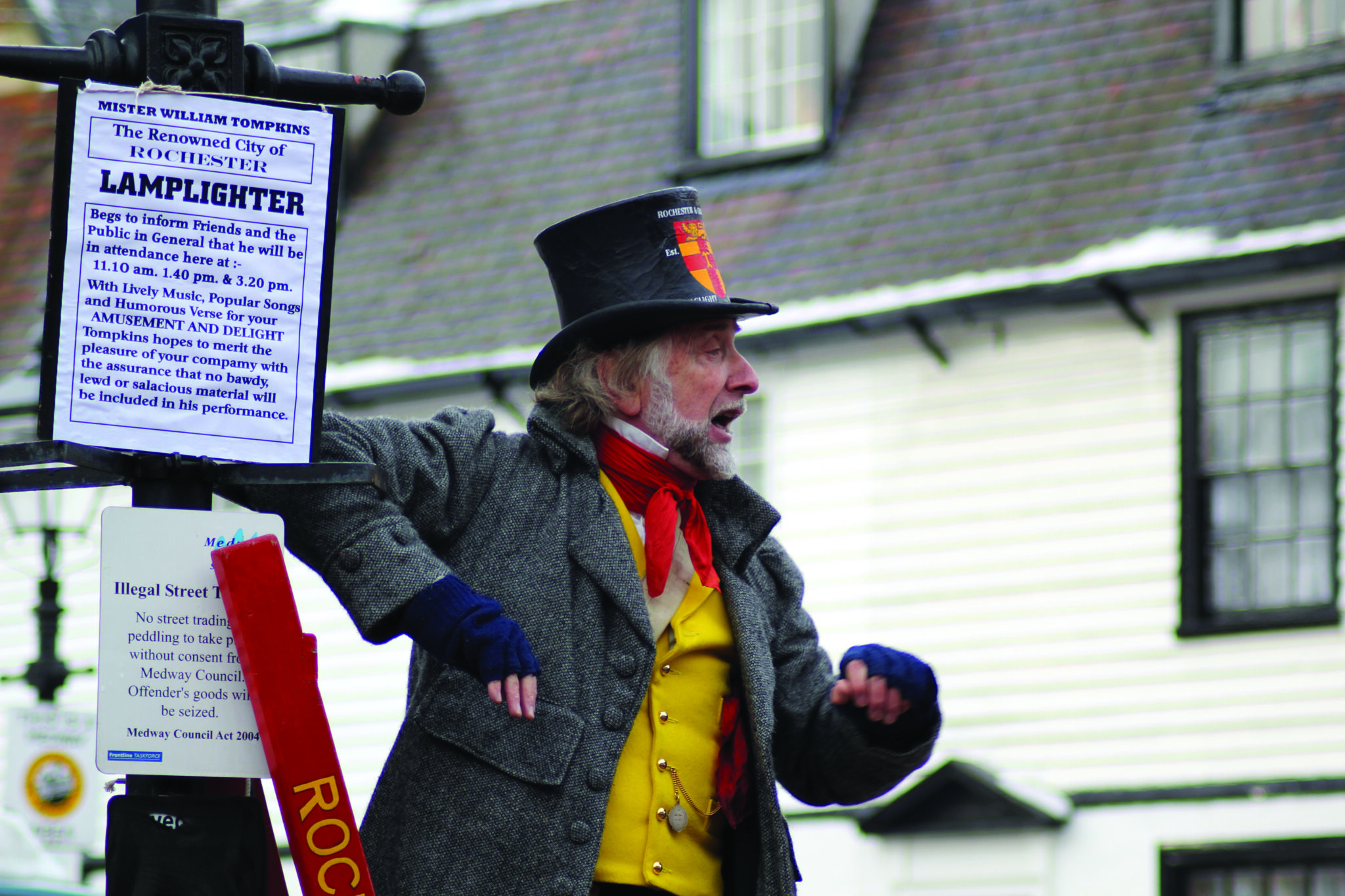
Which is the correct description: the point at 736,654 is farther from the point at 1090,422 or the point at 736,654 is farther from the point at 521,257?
the point at 521,257

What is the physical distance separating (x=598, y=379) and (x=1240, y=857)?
341 inches

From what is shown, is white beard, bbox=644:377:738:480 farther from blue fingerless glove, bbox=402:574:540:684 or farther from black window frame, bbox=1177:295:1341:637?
black window frame, bbox=1177:295:1341:637

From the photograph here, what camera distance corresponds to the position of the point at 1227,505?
1234cm

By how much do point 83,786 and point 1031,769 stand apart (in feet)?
18.0

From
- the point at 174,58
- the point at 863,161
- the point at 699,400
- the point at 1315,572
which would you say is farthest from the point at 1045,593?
the point at 174,58

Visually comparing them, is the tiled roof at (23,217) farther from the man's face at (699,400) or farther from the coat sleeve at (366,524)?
the coat sleeve at (366,524)

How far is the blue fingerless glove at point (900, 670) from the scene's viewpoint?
381cm

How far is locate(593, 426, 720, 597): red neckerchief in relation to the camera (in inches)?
155

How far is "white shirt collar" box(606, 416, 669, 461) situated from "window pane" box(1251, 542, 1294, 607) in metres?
8.72

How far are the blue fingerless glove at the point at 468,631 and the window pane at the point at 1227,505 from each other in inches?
376

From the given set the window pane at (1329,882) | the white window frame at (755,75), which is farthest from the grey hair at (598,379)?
the white window frame at (755,75)

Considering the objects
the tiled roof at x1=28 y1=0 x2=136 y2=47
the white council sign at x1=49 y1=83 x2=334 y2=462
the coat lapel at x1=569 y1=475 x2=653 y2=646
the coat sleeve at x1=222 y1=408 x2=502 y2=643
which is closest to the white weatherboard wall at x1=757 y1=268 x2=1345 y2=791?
the tiled roof at x1=28 y1=0 x2=136 y2=47

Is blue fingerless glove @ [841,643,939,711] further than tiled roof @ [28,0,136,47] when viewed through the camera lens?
No

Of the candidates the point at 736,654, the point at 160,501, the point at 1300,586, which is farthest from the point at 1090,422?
the point at 160,501
